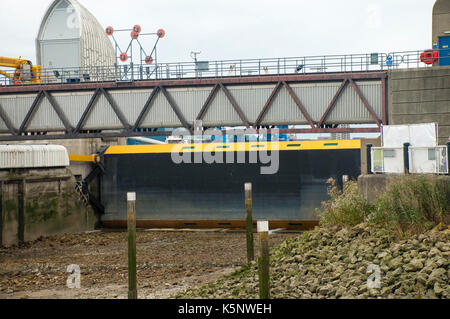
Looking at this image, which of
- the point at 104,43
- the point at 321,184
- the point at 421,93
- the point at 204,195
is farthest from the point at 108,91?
the point at 104,43

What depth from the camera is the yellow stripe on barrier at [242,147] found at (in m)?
34.4

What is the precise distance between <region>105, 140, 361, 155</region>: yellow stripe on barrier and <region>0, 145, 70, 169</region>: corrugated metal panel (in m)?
4.43

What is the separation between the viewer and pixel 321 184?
112ft

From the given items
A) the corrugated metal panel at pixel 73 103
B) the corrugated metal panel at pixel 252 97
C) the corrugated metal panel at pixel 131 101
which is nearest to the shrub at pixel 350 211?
the corrugated metal panel at pixel 252 97

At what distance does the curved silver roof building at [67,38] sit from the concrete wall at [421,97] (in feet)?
101

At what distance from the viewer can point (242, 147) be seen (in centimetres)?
3612

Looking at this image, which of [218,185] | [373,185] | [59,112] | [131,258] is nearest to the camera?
[131,258]

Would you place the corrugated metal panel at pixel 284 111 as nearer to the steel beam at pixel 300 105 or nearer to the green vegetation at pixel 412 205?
the steel beam at pixel 300 105

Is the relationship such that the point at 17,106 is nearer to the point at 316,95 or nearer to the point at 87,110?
the point at 87,110

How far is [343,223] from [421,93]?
1536cm

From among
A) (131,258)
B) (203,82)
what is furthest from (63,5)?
(131,258)

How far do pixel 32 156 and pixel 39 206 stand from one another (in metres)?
2.95

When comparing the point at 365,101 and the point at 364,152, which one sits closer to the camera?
the point at 364,152

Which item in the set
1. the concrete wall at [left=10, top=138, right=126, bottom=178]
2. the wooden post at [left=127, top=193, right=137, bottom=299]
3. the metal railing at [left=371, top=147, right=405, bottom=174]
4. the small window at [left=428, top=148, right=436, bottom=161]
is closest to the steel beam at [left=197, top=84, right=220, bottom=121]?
the concrete wall at [left=10, top=138, right=126, bottom=178]
